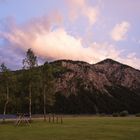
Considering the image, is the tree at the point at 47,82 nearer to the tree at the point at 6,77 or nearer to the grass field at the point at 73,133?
the tree at the point at 6,77

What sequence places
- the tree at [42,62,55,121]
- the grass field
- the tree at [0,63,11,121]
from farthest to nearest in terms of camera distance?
the tree at [42,62,55,121] → the tree at [0,63,11,121] → the grass field

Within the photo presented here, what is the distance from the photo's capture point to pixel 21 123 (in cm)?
7275

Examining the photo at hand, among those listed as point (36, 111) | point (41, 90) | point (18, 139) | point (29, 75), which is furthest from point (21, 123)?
point (36, 111)

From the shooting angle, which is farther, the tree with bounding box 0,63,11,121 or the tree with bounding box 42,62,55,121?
the tree with bounding box 42,62,55,121

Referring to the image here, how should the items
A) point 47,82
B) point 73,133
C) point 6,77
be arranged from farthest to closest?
point 47,82, point 6,77, point 73,133

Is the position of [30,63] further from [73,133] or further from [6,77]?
[73,133]

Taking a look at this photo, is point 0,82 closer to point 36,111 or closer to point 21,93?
point 21,93

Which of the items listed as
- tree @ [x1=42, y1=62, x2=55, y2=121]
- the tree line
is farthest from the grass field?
tree @ [x1=42, y1=62, x2=55, y2=121]

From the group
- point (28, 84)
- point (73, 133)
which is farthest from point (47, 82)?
point (73, 133)

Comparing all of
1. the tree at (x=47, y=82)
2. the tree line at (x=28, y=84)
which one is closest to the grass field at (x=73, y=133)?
the tree line at (x=28, y=84)

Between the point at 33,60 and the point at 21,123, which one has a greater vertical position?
the point at 33,60

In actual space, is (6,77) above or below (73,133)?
above

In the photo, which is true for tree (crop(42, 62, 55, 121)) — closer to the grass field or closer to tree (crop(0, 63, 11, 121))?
tree (crop(0, 63, 11, 121))

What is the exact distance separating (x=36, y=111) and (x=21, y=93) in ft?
345
